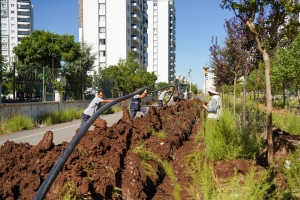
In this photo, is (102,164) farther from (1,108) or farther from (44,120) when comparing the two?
(44,120)

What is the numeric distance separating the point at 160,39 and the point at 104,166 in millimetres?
112820

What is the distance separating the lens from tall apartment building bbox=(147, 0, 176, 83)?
113812 mm

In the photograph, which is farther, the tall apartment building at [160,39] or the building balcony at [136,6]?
the tall apartment building at [160,39]

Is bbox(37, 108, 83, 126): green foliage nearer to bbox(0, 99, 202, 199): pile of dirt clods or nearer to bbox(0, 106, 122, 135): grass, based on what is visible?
bbox(0, 106, 122, 135): grass

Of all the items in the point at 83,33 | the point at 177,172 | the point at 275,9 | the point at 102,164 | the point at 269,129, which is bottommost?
the point at 177,172

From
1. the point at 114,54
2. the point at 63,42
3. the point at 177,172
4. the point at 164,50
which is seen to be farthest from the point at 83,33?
the point at 177,172

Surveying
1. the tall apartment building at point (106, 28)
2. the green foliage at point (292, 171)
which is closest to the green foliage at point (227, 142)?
the green foliage at point (292, 171)

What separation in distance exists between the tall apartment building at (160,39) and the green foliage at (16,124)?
9686cm

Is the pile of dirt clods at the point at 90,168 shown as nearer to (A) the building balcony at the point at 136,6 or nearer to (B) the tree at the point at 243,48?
(B) the tree at the point at 243,48

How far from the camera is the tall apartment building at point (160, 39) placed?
113812 millimetres

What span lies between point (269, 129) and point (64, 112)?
53.7 feet

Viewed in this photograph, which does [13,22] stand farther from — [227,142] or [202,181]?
[202,181]

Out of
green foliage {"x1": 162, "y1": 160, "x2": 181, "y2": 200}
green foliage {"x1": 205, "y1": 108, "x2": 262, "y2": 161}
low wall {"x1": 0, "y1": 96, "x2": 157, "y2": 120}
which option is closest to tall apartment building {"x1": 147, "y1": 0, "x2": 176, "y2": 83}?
low wall {"x1": 0, "y1": 96, "x2": 157, "y2": 120}

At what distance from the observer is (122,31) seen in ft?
227
